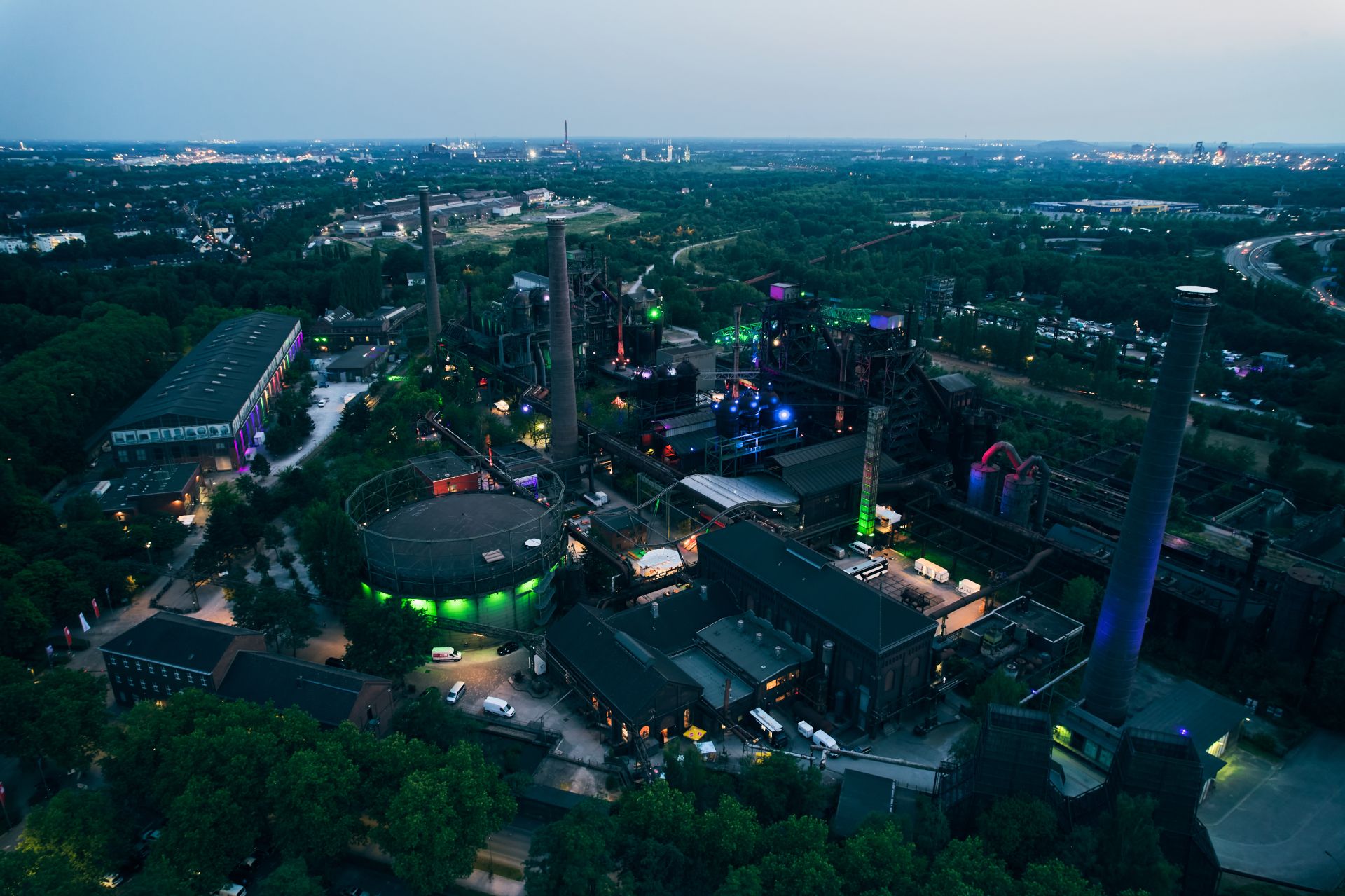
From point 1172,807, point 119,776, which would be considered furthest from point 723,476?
point 119,776

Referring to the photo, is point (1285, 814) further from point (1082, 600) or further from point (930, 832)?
point (930, 832)

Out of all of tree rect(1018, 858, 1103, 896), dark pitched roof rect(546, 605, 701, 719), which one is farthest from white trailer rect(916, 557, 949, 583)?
tree rect(1018, 858, 1103, 896)

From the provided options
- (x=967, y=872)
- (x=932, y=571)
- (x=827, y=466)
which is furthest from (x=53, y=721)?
(x=932, y=571)

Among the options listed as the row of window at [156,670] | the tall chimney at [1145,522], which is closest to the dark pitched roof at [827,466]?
the tall chimney at [1145,522]

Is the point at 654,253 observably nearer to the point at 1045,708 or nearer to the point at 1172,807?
the point at 1045,708

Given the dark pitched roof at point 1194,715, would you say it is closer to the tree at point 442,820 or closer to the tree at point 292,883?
the tree at point 442,820
